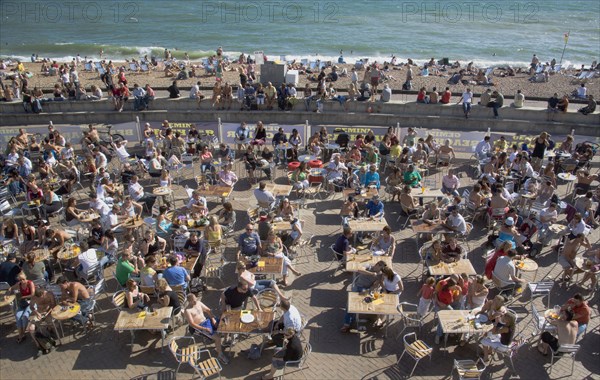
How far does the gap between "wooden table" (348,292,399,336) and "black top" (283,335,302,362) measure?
55.0 inches

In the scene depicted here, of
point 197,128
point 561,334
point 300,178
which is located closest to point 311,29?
point 197,128

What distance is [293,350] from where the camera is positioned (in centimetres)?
770

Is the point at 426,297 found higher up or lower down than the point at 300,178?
lower down

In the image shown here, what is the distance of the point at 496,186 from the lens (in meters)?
12.4

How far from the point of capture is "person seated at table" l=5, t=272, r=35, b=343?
354 inches

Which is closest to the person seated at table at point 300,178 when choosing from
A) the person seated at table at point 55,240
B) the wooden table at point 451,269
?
the wooden table at point 451,269

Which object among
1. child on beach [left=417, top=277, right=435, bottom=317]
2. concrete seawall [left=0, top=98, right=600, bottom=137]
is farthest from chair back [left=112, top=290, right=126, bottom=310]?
concrete seawall [left=0, top=98, right=600, bottom=137]

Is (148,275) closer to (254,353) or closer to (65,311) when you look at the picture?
(65,311)

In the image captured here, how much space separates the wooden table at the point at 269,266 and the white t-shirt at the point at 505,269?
4349 millimetres

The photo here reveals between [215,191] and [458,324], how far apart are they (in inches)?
289

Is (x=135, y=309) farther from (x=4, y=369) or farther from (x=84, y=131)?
(x=84, y=131)

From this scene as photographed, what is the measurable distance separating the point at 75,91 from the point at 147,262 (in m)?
16.2

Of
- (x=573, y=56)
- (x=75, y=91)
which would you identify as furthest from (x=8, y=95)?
(x=573, y=56)

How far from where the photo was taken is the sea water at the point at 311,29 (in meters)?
49.4
